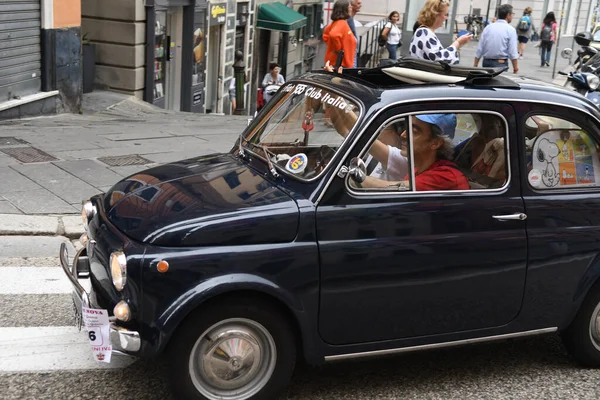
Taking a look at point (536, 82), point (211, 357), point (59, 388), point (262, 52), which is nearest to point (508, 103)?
point (536, 82)

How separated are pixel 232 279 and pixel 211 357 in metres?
0.40

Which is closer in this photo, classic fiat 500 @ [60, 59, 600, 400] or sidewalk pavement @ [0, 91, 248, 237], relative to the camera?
classic fiat 500 @ [60, 59, 600, 400]

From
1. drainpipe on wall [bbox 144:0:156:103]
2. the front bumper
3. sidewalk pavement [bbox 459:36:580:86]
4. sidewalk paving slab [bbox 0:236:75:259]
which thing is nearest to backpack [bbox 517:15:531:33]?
sidewalk pavement [bbox 459:36:580:86]

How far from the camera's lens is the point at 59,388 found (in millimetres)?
3973

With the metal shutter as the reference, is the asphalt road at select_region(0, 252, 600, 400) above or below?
below

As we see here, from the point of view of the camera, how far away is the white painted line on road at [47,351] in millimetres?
4195

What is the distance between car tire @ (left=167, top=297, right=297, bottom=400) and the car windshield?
78 cm

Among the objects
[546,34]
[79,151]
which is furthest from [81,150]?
[546,34]

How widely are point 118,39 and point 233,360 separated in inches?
517

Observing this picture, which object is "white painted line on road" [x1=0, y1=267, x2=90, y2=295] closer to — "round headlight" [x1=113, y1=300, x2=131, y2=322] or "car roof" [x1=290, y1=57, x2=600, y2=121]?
"round headlight" [x1=113, y1=300, x2=131, y2=322]

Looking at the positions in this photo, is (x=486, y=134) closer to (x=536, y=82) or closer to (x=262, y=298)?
(x=536, y=82)

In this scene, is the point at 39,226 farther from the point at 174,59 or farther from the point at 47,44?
the point at 174,59

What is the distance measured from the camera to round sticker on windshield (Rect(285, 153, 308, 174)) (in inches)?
159

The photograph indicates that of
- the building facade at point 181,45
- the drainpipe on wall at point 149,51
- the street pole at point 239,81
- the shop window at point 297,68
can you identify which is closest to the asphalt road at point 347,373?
the building facade at point 181,45
